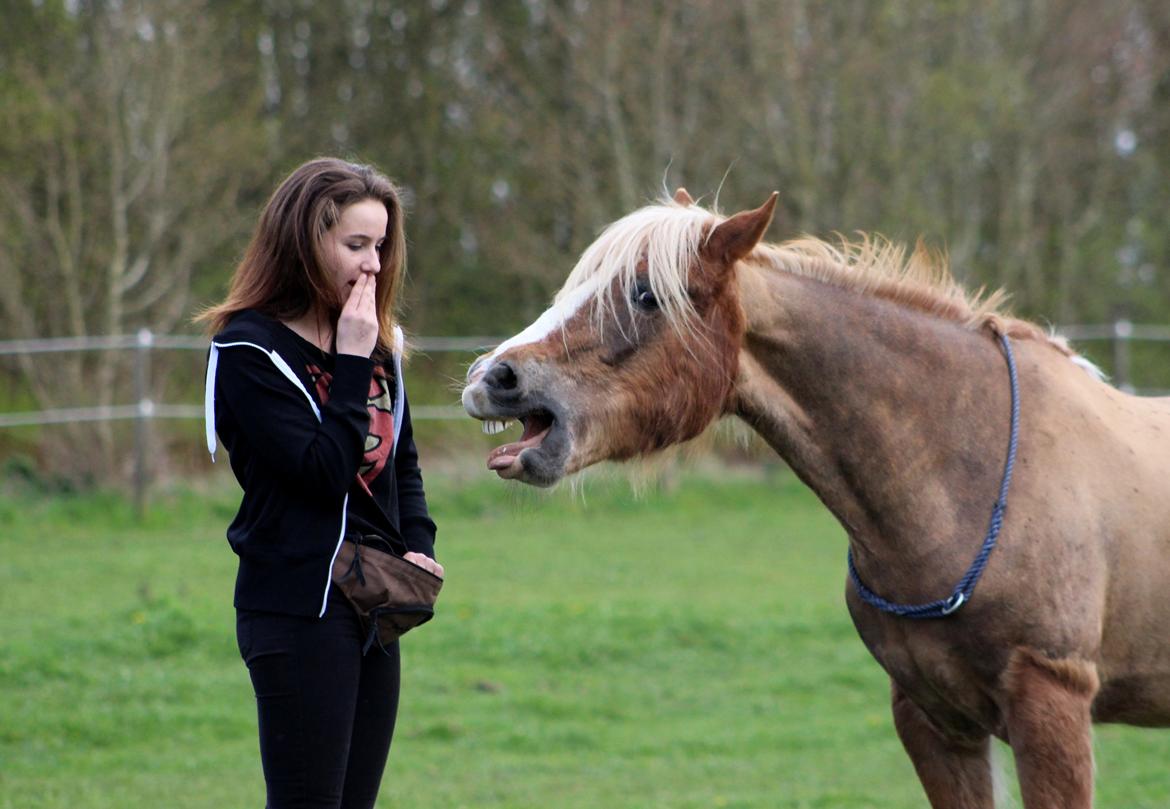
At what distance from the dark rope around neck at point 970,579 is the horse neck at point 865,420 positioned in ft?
0.08

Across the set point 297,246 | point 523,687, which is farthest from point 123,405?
point 297,246

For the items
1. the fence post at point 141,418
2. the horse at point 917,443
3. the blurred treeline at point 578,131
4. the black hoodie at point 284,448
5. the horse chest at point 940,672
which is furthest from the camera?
the blurred treeline at point 578,131

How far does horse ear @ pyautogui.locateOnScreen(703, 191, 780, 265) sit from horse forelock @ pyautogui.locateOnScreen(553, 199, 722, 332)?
44 mm

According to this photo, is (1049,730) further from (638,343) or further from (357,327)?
(357,327)

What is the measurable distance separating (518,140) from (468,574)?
861 cm

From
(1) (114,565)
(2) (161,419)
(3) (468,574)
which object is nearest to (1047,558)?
(3) (468,574)

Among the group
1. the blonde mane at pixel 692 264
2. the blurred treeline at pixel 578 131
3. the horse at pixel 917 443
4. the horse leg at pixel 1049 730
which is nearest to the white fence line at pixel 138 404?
the blurred treeline at pixel 578 131

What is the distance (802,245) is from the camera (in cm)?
352

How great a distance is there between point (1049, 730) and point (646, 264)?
143 cm

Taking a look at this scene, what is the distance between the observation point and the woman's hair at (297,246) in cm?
285

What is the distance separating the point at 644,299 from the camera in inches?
121

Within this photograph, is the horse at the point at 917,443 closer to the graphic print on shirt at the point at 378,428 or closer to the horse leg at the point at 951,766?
the horse leg at the point at 951,766

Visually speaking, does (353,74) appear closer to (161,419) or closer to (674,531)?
(161,419)

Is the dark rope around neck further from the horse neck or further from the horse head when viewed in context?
the horse head
